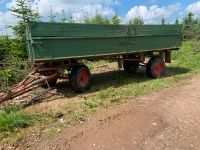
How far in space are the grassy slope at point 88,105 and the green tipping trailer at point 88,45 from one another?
2.53 ft

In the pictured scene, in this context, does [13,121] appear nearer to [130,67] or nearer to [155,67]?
[155,67]

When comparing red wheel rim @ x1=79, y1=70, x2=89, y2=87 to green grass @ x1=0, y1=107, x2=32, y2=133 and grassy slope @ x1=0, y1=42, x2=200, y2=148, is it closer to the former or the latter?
grassy slope @ x1=0, y1=42, x2=200, y2=148

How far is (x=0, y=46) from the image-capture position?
46.3 ft

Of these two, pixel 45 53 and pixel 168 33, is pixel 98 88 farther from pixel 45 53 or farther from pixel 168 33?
pixel 168 33

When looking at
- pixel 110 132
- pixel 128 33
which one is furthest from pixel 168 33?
pixel 110 132

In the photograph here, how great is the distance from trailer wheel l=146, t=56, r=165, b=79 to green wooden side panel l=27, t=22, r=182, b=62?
519 mm

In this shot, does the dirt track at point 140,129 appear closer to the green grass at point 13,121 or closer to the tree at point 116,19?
the green grass at point 13,121

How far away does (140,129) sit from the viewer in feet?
22.7

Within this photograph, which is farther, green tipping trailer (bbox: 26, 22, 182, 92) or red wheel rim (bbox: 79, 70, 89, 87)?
red wheel rim (bbox: 79, 70, 89, 87)

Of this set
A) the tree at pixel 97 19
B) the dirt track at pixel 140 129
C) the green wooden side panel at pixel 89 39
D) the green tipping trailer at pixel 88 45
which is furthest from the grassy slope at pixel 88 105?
the tree at pixel 97 19

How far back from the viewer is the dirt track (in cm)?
630

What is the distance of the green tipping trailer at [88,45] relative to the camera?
9.00 m

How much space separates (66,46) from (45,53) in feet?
2.47

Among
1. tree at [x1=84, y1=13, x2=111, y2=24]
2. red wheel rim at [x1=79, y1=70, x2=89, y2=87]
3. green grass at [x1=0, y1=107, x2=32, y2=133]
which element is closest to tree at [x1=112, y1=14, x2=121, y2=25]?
tree at [x1=84, y1=13, x2=111, y2=24]
